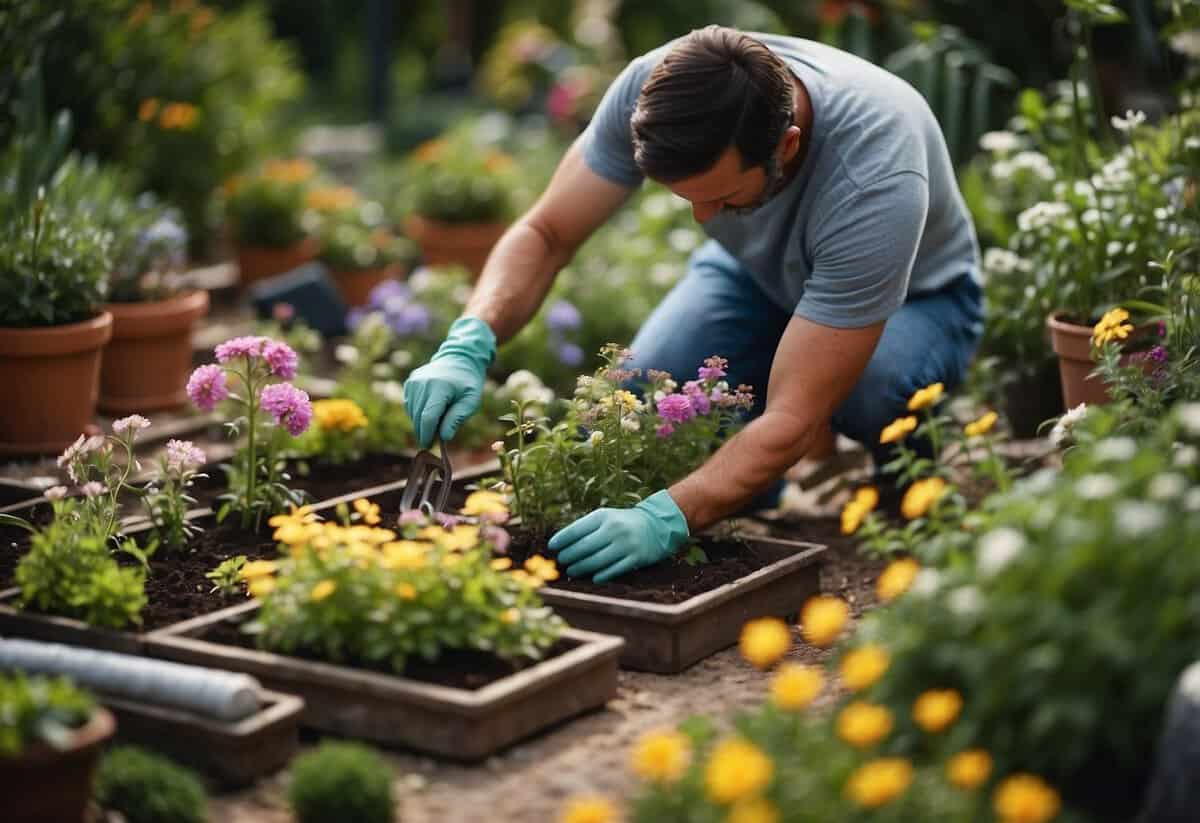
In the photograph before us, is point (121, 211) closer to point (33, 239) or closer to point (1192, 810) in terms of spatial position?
point (33, 239)

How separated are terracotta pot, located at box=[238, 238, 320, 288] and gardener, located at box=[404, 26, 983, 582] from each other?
2651mm

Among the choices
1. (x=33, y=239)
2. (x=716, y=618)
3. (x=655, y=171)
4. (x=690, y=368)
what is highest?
(x=655, y=171)

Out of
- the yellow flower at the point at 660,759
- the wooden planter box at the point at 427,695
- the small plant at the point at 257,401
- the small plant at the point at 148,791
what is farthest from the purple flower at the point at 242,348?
the yellow flower at the point at 660,759

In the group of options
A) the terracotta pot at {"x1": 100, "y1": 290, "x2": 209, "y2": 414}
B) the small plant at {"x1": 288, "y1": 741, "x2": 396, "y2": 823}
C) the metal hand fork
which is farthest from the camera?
the terracotta pot at {"x1": 100, "y1": 290, "x2": 209, "y2": 414}

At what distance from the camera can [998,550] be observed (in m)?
2.09

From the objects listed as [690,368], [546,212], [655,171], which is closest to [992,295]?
[690,368]

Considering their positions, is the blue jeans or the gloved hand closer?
the gloved hand

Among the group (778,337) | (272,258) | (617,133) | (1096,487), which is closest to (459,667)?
(1096,487)

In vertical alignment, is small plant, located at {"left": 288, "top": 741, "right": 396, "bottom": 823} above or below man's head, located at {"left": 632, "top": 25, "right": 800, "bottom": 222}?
below

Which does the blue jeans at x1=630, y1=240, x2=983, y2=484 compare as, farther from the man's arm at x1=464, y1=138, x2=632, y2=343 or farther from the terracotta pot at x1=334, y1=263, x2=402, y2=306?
the terracotta pot at x1=334, y1=263, x2=402, y2=306

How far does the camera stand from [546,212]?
3.77 meters

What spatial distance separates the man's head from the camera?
3.03 meters

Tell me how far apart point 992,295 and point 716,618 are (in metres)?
1.62

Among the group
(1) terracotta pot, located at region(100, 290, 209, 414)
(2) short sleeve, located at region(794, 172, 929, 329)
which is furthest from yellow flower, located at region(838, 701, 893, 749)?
(1) terracotta pot, located at region(100, 290, 209, 414)
